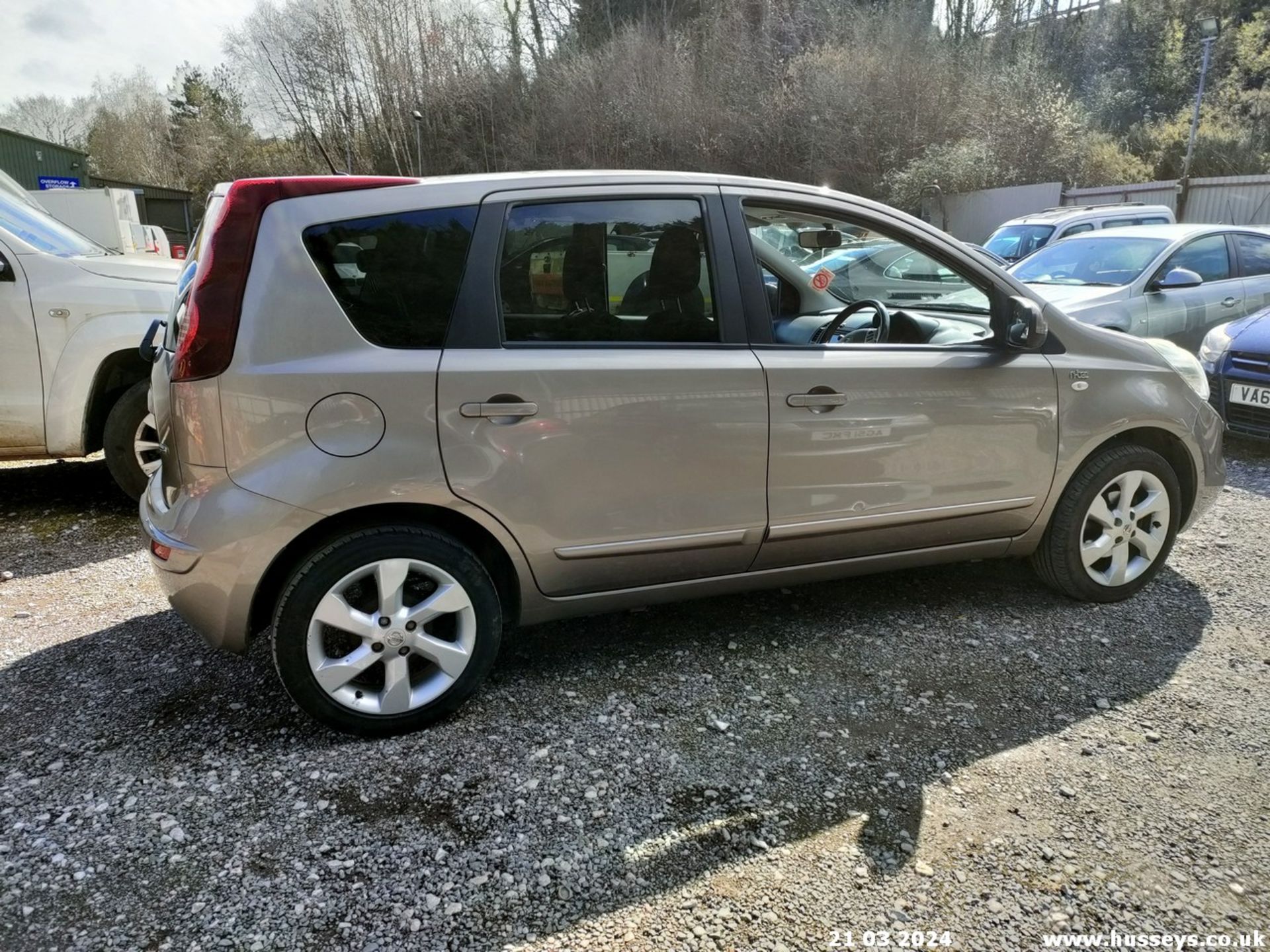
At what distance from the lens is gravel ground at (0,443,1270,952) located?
1970 mm

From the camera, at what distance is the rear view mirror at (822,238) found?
10.6 ft

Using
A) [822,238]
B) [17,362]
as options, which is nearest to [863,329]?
[822,238]

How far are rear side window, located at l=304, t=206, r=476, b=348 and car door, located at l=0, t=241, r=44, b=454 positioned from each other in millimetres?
3088

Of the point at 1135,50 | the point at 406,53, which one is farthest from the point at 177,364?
the point at 1135,50

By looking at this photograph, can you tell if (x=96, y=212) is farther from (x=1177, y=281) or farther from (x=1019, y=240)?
(x=1177, y=281)

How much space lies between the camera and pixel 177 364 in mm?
2412

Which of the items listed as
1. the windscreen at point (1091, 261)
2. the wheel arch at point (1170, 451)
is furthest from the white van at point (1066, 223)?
the wheel arch at point (1170, 451)

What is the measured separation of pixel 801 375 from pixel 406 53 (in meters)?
32.9

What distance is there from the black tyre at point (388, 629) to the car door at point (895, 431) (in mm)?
1056

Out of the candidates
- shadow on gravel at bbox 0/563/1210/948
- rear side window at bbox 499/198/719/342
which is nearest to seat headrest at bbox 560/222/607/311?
rear side window at bbox 499/198/719/342

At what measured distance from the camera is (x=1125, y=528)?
3.47m

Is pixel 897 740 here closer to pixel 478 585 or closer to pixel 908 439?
pixel 908 439

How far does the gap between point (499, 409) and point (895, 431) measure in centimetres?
144

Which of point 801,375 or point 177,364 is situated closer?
point 177,364
